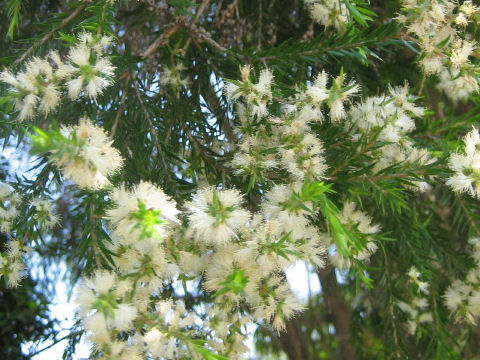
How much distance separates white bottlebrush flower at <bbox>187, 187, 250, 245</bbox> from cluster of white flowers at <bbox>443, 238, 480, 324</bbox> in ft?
3.49

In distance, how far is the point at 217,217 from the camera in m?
1.13

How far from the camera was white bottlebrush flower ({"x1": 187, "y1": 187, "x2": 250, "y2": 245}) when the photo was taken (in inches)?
45.0

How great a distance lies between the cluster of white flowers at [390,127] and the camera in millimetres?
1494

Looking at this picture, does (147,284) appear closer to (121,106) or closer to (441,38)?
(121,106)

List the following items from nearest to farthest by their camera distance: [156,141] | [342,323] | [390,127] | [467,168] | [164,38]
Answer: [467,168], [390,127], [156,141], [164,38], [342,323]

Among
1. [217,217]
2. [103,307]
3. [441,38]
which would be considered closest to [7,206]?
[103,307]

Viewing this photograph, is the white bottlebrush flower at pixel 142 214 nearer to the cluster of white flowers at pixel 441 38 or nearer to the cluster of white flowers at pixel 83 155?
the cluster of white flowers at pixel 83 155

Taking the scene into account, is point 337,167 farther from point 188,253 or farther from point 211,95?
point 211,95

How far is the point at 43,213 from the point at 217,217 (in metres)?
0.62

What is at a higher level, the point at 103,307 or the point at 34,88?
the point at 34,88

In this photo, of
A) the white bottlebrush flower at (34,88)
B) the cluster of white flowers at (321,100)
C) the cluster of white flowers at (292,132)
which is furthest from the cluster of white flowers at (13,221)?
the cluster of white flowers at (321,100)

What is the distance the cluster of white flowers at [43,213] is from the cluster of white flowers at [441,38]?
1190 mm

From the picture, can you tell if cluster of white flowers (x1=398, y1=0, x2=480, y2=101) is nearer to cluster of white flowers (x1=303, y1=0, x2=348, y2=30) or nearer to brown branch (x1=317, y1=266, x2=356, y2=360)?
cluster of white flowers (x1=303, y1=0, x2=348, y2=30)

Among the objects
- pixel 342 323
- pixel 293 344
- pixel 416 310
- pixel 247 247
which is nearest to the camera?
pixel 247 247
